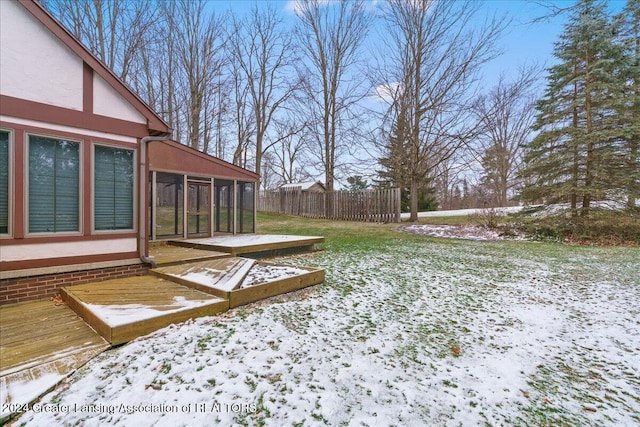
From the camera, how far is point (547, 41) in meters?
10.0

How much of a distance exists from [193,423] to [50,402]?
101 centimetres

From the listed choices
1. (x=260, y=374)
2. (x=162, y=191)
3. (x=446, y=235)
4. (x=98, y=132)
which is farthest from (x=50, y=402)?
(x=446, y=235)

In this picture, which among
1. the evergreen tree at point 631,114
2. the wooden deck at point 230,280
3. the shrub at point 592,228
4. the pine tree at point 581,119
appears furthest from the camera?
the pine tree at point 581,119

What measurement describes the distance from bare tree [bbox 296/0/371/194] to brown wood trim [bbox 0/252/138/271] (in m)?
14.3

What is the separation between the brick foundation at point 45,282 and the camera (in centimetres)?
357

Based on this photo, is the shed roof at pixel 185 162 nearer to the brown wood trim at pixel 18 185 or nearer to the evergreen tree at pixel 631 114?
the brown wood trim at pixel 18 185

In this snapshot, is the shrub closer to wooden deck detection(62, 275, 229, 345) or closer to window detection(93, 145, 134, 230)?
wooden deck detection(62, 275, 229, 345)

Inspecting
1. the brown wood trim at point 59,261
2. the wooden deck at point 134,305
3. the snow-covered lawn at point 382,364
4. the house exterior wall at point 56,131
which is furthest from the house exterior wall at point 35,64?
the snow-covered lawn at point 382,364

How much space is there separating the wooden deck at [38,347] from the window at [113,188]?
1.35 metres

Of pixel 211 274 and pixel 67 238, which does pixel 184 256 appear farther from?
pixel 67 238

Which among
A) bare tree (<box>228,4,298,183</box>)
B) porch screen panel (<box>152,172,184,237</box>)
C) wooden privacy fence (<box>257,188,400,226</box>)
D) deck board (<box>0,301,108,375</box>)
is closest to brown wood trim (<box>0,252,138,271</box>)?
deck board (<box>0,301,108,375</box>)

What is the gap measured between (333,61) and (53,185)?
54.4 ft

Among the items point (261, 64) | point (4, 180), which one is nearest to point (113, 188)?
point (4, 180)

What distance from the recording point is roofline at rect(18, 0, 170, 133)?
12.2 feet
